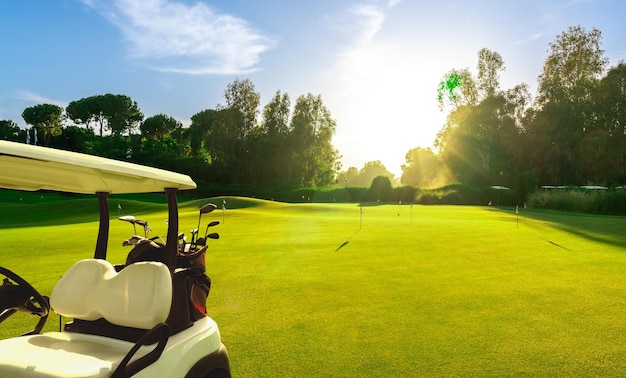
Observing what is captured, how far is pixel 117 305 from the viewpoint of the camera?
13.2ft

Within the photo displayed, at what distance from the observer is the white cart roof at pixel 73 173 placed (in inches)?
124

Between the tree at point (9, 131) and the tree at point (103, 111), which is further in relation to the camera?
the tree at point (103, 111)

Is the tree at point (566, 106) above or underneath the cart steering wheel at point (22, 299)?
above

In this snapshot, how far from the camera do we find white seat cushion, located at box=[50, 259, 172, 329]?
3.81m

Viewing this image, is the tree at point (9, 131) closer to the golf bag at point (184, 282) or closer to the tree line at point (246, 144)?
the tree line at point (246, 144)

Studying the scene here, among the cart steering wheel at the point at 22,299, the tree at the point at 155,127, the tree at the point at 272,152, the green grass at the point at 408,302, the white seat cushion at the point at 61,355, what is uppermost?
the tree at the point at 155,127

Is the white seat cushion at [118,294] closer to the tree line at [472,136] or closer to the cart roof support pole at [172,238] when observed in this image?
the cart roof support pole at [172,238]

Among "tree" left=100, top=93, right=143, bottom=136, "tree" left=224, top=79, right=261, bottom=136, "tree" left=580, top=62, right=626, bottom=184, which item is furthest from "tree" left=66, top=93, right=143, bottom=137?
"tree" left=580, top=62, right=626, bottom=184

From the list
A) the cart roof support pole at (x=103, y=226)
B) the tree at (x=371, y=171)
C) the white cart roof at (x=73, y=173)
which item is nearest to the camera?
the white cart roof at (x=73, y=173)

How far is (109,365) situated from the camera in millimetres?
3438

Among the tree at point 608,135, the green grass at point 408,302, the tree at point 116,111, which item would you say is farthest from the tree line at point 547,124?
the tree at point 116,111

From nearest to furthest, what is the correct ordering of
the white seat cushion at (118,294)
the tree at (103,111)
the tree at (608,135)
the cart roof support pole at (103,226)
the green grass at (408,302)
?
the white seat cushion at (118,294) < the cart roof support pole at (103,226) < the green grass at (408,302) < the tree at (608,135) < the tree at (103,111)

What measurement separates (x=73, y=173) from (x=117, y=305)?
3.96 ft

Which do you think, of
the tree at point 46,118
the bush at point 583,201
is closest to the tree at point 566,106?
the bush at point 583,201
